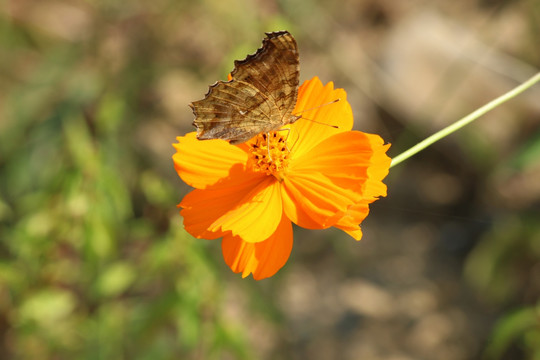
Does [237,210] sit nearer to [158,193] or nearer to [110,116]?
[158,193]

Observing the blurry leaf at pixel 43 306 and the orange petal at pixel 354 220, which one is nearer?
the orange petal at pixel 354 220

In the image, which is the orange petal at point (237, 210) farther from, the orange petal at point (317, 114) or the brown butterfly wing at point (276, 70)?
the brown butterfly wing at point (276, 70)

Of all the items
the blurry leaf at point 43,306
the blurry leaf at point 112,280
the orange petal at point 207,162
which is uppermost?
the orange petal at point 207,162

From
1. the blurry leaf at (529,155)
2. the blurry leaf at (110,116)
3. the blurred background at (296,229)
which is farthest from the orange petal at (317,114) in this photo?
the blurry leaf at (110,116)

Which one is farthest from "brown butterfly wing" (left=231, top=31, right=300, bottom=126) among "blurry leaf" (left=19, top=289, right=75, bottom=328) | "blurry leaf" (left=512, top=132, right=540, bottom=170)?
"blurry leaf" (left=19, top=289, right=75, bottom=328)

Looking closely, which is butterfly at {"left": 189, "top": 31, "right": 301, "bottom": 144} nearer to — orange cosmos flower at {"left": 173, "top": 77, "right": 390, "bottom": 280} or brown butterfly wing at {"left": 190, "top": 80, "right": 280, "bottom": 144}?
brown butterfly wing at {"left": 190, "top": 80, "right": 280, "bottom": 144}

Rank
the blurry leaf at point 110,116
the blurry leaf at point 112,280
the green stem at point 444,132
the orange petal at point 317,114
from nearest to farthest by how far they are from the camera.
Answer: the green stem at point 444,132 → the orange petal at point 317,114 → the blurry leaf at point 112,280 → the blurry leaf at point 110,116
